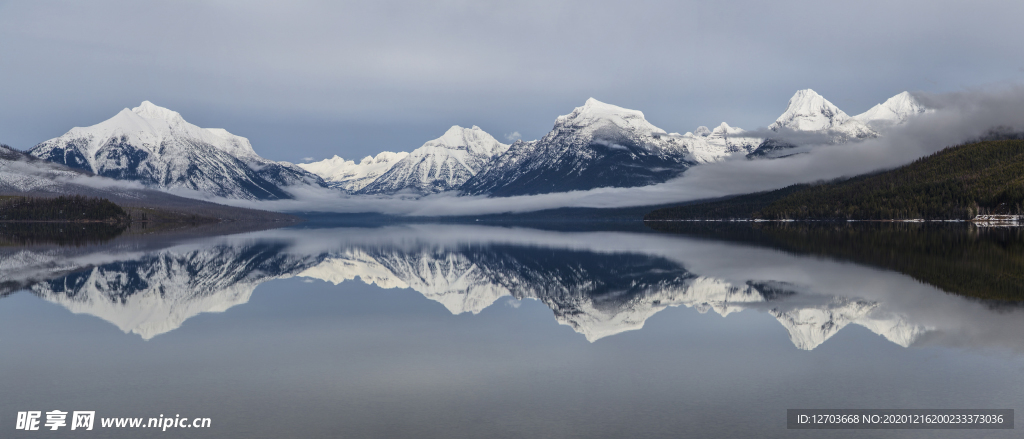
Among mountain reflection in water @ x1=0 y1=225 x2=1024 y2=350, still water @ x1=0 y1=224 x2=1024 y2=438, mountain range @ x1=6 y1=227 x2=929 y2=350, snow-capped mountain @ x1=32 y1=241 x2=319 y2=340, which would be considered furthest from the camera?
snow-capped mountain @ x1=32 y1=241 x2=319 y2=340

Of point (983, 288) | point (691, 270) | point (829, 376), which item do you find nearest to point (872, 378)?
point (829, 376)

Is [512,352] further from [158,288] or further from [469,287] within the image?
[158,288]

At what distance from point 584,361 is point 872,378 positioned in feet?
29.9

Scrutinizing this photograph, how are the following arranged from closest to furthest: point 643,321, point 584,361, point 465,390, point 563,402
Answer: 1. point 563,402
2. point 465,390
3. point 584,361
4. point 643,321

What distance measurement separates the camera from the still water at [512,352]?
16.0 m

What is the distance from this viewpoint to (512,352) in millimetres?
23469

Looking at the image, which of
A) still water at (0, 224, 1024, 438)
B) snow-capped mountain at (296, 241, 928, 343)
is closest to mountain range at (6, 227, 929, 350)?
snow-capped mountain at (296, 241, 928, 343)

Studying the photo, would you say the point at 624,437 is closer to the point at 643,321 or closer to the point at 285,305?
the point at 643,321

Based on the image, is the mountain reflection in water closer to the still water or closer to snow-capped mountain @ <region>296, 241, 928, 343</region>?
snow-capped mountain @ <region>296, 241, 928, 343</region>

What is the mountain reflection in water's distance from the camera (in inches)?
1117

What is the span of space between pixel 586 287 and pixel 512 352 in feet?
69.6

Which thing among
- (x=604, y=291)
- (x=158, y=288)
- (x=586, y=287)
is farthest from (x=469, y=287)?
(x=158, y=288)

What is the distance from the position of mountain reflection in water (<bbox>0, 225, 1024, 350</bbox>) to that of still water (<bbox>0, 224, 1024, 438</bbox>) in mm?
276

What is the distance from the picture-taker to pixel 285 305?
36.2 metres
